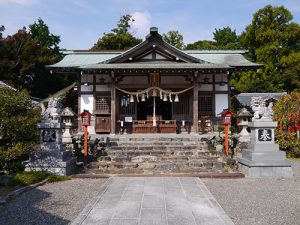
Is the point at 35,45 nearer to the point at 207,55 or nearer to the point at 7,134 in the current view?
the point at 207,55

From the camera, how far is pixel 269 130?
Result: 930cm

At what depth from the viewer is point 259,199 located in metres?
6.56

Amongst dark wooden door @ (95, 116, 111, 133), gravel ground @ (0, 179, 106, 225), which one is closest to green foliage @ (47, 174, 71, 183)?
gravel ground @ (0, 179, 106, 225)

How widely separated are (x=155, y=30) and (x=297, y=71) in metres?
24.8

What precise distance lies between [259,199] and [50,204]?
16.6 feet

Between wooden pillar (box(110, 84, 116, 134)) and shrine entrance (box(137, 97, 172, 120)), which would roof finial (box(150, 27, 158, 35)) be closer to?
wooden pillar (box(110, 84, 116, 134))

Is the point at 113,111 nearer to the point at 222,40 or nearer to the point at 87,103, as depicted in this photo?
the point at 87,103

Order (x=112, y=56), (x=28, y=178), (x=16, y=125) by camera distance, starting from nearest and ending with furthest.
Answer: (x=28, y=178) < (x=16, y=125) < (x=112, y=56)

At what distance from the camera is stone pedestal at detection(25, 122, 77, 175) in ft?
29.7

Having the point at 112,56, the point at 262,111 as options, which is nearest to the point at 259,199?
the point at 262,111

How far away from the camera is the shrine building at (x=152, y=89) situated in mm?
16141

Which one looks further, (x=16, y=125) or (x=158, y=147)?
(x=158, y=147)

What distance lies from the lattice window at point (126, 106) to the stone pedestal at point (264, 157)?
30.6 ft

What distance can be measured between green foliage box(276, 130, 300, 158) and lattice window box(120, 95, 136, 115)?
8.67 metres
